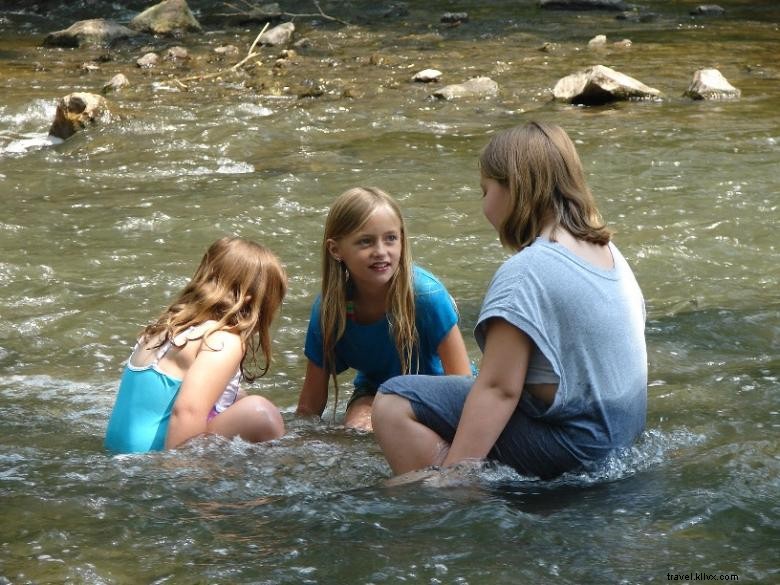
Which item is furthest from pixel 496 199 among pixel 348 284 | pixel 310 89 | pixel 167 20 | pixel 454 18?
pixel 167 20

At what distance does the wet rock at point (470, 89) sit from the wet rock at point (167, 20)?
7.10 meters

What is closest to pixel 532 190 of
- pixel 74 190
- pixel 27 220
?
pixel 27 220

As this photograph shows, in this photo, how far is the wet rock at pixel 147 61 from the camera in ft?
54.7

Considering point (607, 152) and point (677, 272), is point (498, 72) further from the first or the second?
point (677, 272)

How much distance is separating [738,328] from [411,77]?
31.0 ft

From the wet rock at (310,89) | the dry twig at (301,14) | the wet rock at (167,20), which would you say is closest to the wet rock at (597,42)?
the wet rock at (310,89)

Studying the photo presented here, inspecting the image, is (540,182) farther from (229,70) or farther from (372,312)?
(229,70)

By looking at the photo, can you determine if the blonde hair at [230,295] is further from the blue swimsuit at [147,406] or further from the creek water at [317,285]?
the creek water at [317,285]

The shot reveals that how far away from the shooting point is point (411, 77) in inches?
599

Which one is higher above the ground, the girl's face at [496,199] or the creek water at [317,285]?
the girl's face at [496,199]

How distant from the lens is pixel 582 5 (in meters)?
20.5

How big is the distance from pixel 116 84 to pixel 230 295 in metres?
10.6

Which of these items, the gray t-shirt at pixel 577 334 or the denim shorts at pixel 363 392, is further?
the denim shorts at pixel 363 392

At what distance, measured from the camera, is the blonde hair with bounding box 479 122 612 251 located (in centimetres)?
386
